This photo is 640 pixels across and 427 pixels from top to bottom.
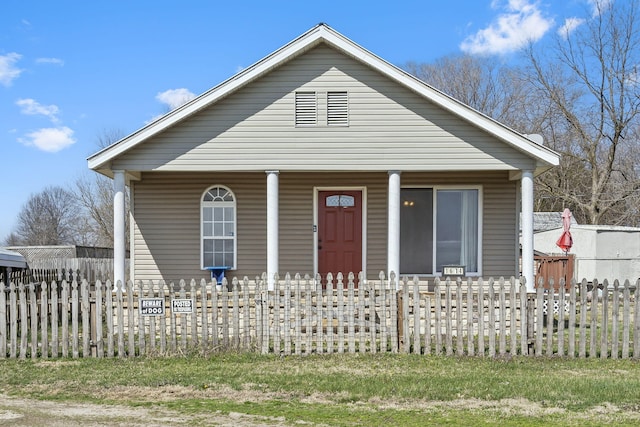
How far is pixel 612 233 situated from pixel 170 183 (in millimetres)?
16670

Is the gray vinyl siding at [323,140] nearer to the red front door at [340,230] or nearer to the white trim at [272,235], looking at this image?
the white trim at [272,235]

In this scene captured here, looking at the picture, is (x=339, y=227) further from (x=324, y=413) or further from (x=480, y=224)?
(x=324, y=413)

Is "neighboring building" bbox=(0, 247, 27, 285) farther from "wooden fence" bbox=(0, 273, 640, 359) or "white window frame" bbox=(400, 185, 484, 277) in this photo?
"white window frame" bbox=(400, 185, 484, 277)

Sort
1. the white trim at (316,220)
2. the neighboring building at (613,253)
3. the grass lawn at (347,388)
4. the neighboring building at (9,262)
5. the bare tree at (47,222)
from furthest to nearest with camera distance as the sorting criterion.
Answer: the bare tree at (47,222), the neighboring building at (613,253), the neighboring building at (9,262), the white trim at (316,220), the grass lawn at (347,388)

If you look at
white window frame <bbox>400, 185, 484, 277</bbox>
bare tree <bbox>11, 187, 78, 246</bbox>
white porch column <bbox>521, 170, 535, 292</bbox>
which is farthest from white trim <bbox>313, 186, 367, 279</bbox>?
bare tree <bbox>11, 187, 78, 246</bbox>

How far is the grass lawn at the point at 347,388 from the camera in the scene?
6230 mm

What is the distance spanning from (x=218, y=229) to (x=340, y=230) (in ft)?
9.42

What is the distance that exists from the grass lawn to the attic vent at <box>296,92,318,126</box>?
208 inches

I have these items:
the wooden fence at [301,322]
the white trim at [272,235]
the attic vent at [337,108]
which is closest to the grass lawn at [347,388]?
the wooden fence at [301,322]

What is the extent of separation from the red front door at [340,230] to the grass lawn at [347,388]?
520 centimetres

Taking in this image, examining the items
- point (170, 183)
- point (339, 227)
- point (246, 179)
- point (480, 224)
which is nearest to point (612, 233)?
point (480, 224)

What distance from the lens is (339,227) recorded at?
14414mm

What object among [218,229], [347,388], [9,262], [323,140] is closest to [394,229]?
[323,140]

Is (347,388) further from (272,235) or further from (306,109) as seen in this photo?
(306,109)
